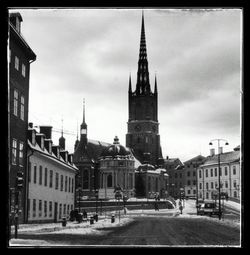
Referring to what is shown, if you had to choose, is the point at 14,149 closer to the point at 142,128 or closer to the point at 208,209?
the point at 208,209

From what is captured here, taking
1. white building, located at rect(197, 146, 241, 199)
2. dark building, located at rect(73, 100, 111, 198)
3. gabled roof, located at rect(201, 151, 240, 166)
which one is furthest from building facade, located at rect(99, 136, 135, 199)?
gabled roof, located at rect(201, 151, 240, 166)

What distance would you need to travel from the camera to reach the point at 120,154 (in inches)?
5763

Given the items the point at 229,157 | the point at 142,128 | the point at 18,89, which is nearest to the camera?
the point at 18,89

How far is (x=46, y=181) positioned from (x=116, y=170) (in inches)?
4365

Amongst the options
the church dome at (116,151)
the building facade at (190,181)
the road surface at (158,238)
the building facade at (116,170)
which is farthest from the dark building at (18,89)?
the church dome at (116,151)

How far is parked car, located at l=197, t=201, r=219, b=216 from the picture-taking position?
60.0 meters

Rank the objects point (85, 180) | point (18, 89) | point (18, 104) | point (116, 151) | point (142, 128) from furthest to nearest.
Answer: point (142, 128) → point (116, 151) → point (85, 180) → point (18, 104) → point (18, 89)

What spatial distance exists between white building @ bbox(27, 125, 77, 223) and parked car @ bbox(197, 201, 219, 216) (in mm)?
19654

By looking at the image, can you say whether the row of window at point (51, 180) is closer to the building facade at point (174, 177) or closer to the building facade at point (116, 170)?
the building facade at point (116, 170)

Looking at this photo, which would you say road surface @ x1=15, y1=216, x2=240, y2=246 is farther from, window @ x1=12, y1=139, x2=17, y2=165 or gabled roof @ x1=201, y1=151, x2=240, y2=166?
window @ x1=12, y1=139, x2=17, y2=165

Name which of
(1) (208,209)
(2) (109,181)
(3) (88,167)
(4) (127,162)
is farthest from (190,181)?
(1) (208,209)

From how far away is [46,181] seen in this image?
112 feet
